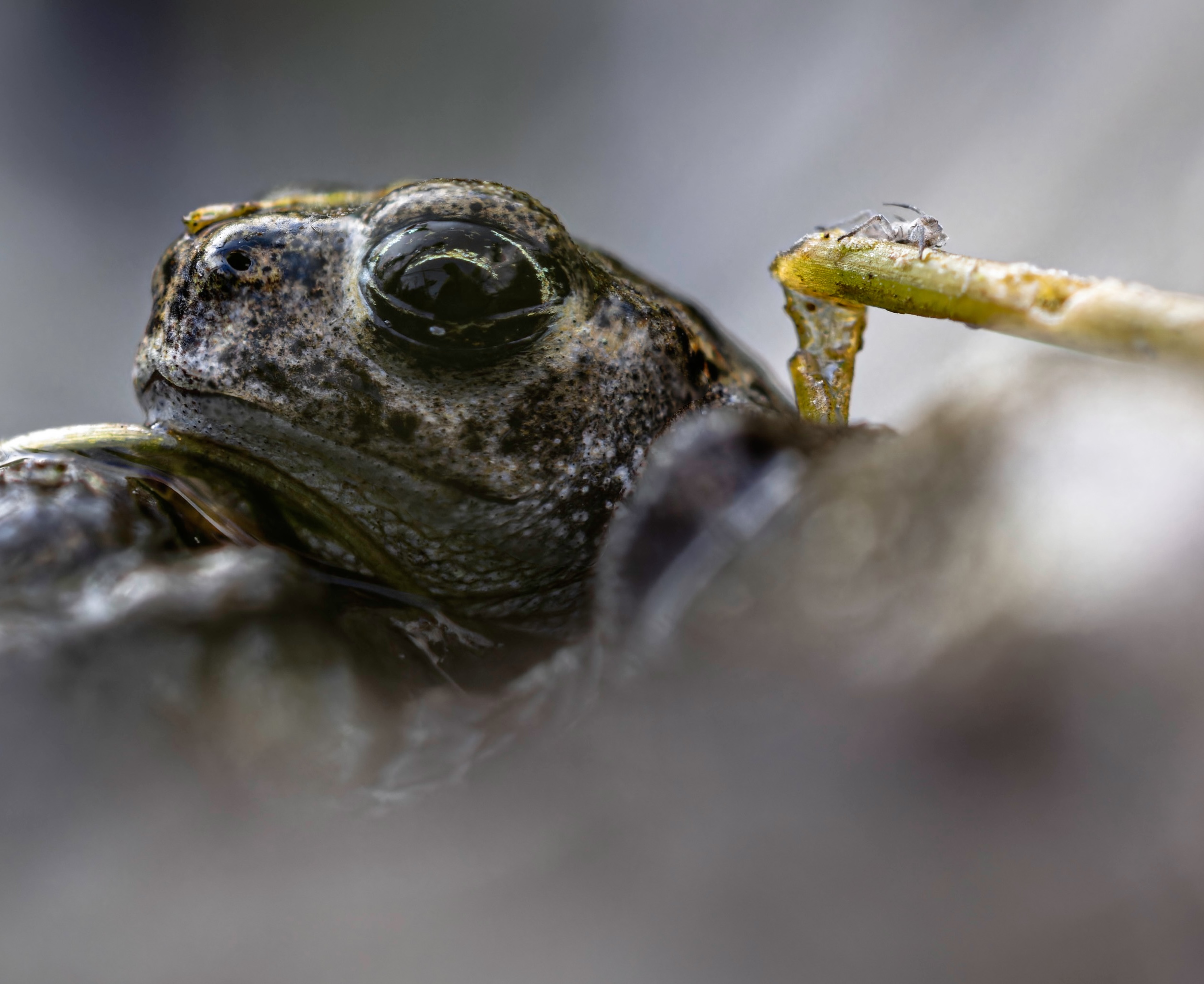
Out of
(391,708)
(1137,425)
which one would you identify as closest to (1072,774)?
(1137,425)

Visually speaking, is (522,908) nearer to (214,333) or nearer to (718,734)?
(718,734)

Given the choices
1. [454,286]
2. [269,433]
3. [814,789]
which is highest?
[454,286]

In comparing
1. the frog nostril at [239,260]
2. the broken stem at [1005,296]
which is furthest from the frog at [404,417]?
the broken stem at [1005,296]

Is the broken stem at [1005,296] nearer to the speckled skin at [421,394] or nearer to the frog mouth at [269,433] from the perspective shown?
the speckled skin at [421,394]

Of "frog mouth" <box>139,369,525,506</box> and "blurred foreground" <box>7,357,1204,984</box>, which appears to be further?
"frog mouth" <box>139,369,525,506</box>

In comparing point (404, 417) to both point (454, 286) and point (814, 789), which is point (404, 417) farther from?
point (814, 789)

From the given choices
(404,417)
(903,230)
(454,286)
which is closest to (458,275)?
(454,286)

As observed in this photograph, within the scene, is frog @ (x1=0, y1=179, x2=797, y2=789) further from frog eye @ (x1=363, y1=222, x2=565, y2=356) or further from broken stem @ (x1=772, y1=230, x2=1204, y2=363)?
broken stem @ (x1=772, y1=230, x2=1204, y2=363)

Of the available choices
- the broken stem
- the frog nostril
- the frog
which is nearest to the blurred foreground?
the broken stem
